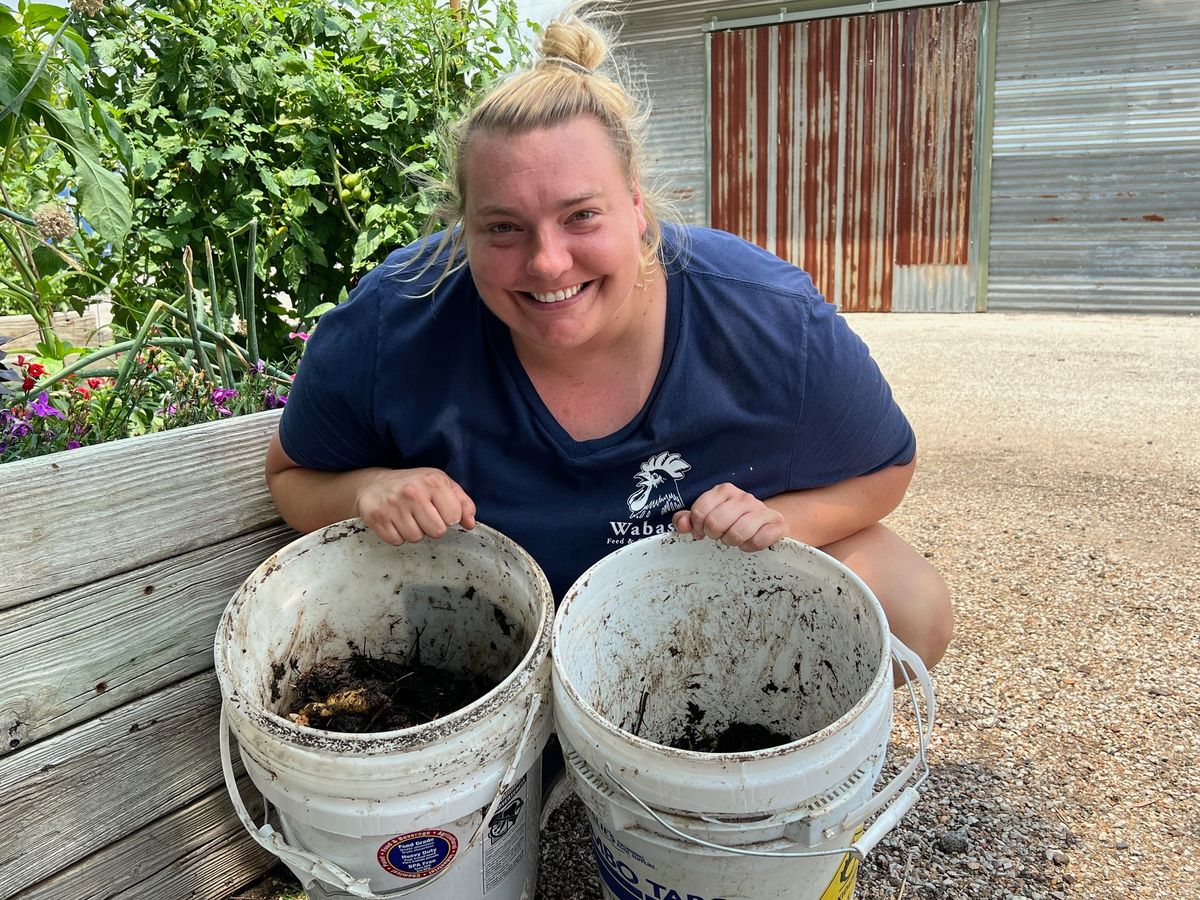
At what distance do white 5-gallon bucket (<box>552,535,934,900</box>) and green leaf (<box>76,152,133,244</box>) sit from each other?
1.21m

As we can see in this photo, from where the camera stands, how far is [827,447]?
65.4 inches

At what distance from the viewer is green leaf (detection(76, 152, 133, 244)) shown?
1725mm

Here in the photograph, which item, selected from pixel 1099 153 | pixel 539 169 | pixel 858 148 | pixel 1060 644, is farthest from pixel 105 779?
pixel 1099 153

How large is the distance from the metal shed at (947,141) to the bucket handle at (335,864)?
20.2 feet

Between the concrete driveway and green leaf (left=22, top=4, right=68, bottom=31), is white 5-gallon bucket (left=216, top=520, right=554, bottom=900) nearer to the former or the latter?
the concrete driveway

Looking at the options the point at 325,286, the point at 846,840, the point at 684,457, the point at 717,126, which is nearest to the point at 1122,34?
the point at 717,126

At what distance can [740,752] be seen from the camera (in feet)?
4.28

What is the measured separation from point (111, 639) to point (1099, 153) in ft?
26.4

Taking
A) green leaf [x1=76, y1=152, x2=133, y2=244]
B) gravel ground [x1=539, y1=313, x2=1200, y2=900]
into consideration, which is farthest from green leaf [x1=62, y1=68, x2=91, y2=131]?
gravel ground [x1=539, y1=313, x2=1200, y2=900]

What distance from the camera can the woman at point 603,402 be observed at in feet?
5.24

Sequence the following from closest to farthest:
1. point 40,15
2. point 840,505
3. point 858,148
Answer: point 840,505 < point 40,15 < point 858,148

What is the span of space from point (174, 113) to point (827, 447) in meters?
2.45

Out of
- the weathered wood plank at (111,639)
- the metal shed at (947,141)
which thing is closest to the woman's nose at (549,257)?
the weathered wood plank at (111,639)

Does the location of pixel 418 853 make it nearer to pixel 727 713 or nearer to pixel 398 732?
pixel 398 732
